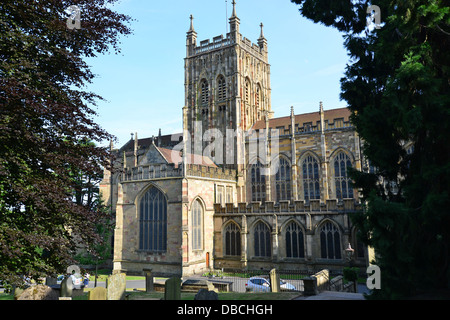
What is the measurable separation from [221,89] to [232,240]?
743 inches

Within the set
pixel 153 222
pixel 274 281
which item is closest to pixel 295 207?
pixel 274 281

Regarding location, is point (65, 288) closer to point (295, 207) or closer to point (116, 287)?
point (116, 287)

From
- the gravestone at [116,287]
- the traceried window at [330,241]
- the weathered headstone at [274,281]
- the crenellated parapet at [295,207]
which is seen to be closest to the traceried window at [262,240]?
the crenellated parapet at [295,207]

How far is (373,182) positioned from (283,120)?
89.1 ft

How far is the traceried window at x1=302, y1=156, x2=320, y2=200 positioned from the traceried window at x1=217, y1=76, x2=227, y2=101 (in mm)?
12613

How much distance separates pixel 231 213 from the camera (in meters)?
28.0

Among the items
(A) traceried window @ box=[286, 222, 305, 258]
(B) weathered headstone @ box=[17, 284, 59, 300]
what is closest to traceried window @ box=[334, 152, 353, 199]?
(A) traceried window @ box=[286, 222, 305, 258]

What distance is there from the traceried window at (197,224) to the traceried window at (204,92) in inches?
635

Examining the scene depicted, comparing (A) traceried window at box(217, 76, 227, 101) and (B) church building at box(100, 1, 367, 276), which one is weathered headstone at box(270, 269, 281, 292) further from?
(A) traceried window at box(217, 76, 227, 101)

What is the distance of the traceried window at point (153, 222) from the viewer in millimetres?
27031

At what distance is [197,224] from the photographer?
27359mm

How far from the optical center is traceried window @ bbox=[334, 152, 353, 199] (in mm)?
30514

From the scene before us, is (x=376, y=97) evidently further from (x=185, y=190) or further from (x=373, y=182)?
(x=185, y=190)
